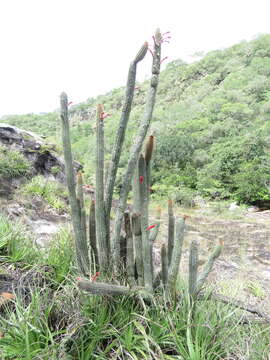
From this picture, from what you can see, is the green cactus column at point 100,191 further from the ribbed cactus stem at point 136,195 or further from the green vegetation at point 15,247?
the green vegetation at point 15,247

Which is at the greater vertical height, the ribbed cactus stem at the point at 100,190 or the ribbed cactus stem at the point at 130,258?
the ribbed cactus stem at the point at 100,190

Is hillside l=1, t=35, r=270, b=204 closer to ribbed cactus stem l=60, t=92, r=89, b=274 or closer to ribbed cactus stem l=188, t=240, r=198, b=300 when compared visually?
ribbed cactus stem l=60, t=92, r=89, b=274

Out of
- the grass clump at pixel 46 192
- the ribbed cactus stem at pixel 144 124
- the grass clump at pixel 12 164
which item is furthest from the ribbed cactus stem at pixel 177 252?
the grass clump at pixel 12 164

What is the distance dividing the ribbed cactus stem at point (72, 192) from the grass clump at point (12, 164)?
4.65 meters

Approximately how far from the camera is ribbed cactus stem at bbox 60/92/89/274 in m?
1.57

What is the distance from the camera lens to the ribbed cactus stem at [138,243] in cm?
152

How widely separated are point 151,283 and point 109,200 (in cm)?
55

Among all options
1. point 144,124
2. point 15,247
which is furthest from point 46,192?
point 144,124

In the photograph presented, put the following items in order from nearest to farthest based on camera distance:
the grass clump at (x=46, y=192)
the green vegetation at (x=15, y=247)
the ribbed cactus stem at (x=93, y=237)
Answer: the ribbed cactus stem at (x=93, y=237) → the green vegetation at (x=15, y=247) → the grass clump at (x=46, y=192)

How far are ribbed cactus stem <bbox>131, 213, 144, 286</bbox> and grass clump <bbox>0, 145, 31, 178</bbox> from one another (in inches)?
195

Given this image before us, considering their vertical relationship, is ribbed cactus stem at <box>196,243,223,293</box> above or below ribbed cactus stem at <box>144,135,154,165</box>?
below

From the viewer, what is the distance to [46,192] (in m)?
5.86

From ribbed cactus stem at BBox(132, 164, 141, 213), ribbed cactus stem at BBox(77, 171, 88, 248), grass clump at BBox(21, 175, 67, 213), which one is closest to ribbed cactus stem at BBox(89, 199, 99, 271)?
ribbed cactus stem at BBox(77, 171, 88, 248)

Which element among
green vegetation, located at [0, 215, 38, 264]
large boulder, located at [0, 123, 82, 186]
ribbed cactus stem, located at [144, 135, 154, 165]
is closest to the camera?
ribbed cactus stem, located at [144, 135, 154, 165]
